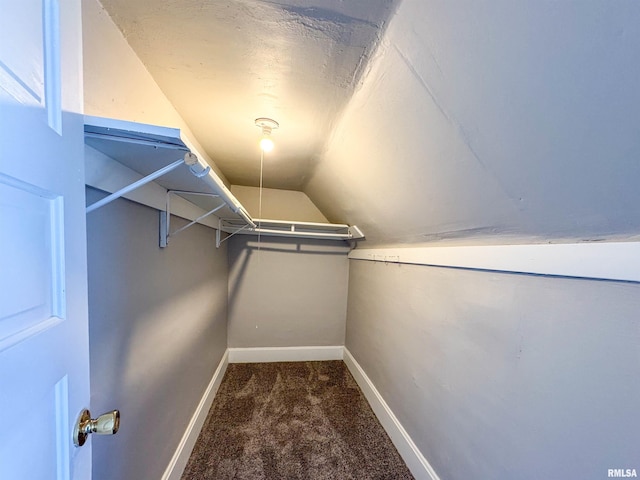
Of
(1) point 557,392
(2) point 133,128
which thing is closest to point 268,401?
(1) point 557,392

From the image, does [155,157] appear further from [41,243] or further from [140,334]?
[140,334]

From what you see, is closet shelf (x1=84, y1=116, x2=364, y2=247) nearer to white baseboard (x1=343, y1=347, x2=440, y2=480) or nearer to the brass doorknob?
the brass doorknob

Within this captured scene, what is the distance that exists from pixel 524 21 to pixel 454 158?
0.42 meters

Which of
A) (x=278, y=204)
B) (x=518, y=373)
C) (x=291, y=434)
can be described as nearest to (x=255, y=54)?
(x=518, y=373)

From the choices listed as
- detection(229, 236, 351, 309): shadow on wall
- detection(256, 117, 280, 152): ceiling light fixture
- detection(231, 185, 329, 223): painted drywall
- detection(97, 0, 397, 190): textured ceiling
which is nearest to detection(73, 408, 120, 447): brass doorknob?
detection(97, 0, 397, 190): textured ceiling

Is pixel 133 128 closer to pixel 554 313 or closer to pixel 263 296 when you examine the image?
pixel 554 313

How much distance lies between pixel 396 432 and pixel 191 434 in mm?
1357

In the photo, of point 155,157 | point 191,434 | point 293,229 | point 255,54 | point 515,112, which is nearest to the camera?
point 515,112

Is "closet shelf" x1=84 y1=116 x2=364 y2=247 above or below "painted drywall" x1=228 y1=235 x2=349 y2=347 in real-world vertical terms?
above

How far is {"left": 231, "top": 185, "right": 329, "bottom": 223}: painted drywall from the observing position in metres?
2.96

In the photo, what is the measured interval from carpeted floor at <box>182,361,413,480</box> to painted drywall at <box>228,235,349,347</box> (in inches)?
19.1

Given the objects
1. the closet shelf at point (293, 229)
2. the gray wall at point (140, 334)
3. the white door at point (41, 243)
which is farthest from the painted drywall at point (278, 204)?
the white door at point (41, 243)

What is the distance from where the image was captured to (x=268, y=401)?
2.24 metres

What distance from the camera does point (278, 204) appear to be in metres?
3.02
